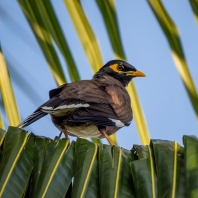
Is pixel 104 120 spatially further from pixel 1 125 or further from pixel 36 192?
pixel 36 192

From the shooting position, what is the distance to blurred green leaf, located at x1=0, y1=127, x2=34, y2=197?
2197 millimetres

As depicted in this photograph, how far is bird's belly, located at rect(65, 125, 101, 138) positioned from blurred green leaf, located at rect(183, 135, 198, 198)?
1.46m

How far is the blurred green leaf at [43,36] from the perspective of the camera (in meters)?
2.70

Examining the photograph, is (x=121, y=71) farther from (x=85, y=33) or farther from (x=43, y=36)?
(x=43, y=36)

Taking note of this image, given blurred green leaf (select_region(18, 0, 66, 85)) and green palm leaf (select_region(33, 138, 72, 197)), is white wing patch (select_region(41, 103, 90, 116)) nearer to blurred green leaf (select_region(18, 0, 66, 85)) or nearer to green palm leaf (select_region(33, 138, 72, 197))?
blurred green leaf (select_region(18, 0, 66, 85))

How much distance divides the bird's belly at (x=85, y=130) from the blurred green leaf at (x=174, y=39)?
1.14 meters

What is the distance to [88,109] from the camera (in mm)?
3436

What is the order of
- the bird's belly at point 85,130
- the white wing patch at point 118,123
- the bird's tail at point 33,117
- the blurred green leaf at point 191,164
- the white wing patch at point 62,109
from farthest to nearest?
the bird's belly at point 85,130, the white wing patch at point 118,123, the white wing patch at point 62,109, the bird's tail at point 33,117, the blurred green leaf at point 191,164

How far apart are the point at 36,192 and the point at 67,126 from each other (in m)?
1.63

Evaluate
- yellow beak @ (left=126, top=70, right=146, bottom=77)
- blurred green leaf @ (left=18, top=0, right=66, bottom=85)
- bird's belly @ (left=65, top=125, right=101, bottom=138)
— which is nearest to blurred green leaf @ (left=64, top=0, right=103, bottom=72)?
blurred green leaf @ (left=18, top=0, right=66, bottom=85)

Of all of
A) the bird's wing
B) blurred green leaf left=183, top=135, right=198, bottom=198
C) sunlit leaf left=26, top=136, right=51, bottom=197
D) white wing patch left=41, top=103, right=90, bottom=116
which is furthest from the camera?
the bird's wing

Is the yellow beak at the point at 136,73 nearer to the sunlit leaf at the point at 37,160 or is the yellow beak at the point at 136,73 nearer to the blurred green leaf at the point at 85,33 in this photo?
the blurred green leaf at the point at 85,33

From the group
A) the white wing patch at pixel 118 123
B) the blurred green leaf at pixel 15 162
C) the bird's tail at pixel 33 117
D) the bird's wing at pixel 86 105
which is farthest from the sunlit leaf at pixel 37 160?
the white wing patch at pixel 118 123

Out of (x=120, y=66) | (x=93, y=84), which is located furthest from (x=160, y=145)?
(x=120, y=66)
